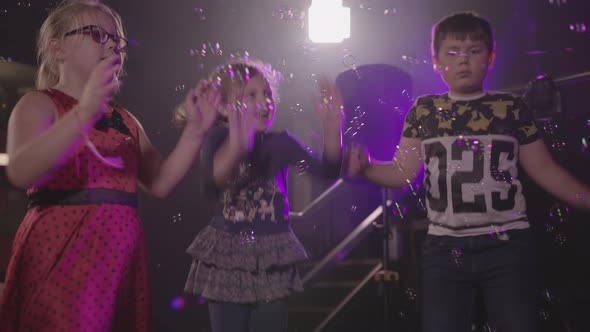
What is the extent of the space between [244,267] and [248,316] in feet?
0.53

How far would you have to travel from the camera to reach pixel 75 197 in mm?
1153

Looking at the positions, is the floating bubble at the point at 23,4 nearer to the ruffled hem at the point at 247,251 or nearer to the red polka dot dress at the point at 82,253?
the red polka dot dress at the point at 82,253

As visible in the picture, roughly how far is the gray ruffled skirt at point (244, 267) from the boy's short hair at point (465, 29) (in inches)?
32.5

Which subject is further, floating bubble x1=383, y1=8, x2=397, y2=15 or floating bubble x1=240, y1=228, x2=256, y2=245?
floating bubble x1=383, y1=8, x2=397, y2=15

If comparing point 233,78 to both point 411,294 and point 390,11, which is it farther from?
point 390,11

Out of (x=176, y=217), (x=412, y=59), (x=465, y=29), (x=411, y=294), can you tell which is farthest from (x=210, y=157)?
(x=412, y=59)

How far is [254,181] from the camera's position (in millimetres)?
1582

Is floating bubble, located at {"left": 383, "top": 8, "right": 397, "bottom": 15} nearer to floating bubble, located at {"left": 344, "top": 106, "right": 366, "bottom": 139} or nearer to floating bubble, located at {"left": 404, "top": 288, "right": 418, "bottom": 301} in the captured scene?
floating bubble, located at {"left": 344, "top": 106, "right": 366, "bottom": 139}

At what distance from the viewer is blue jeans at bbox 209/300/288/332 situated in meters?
1.49

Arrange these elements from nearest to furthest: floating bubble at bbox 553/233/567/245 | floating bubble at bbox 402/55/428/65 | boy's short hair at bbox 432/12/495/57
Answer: boy's short hair at bbox 432/12/495/57, floating bubble at bbox 553/233/567/245, floating bubble at bbox 402/55/428/65

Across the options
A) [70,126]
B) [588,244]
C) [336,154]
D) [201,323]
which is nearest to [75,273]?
[70,126]

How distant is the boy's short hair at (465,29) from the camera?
1574mm

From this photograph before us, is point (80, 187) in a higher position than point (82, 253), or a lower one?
higher

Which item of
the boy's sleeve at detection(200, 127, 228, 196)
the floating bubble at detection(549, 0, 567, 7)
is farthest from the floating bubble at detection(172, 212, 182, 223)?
the floating bubble at detection(549, 0, 567, 7)
